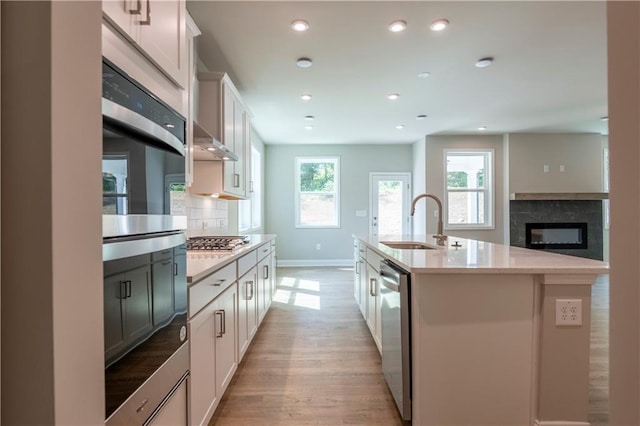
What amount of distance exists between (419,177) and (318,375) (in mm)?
5241

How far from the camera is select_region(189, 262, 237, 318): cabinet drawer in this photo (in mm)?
1323

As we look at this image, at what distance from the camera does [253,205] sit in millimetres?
5855

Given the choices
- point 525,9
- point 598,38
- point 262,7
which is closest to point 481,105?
point 598,38

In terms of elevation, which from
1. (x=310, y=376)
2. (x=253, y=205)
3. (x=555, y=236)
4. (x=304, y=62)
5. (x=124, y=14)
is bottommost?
(x=310, y=376)

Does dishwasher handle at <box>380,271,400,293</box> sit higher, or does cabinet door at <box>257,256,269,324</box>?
dishwasher handle at <box>380,271,400,293</box>

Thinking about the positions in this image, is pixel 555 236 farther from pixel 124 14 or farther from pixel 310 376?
pixel 124 14

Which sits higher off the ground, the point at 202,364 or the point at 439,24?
the point at 439,24

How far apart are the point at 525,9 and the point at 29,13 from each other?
116 inches

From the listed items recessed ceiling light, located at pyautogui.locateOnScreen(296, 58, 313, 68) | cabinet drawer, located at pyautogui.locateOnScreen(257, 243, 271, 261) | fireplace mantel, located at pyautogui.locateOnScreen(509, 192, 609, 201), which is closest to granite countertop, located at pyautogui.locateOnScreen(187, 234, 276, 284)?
cabinet drawer, located at pyautogui.locateOnScreen(257, 243, 271, 261)

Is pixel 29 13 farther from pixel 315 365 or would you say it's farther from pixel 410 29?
pixel 410 29

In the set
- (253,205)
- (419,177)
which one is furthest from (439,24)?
(419,177)

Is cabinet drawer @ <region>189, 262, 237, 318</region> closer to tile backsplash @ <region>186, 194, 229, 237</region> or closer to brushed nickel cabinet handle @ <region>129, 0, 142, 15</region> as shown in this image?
brushed nickel cabinet handle @ <region>129, 0, 142, 15</region>

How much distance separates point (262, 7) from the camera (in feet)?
7.45

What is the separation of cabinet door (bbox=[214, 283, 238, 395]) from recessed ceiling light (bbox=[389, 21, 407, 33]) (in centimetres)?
227
